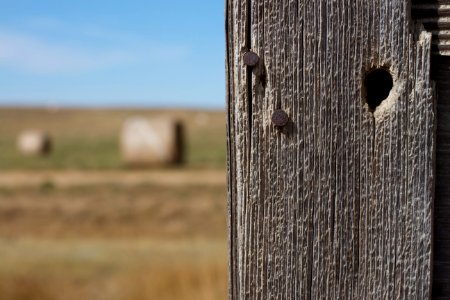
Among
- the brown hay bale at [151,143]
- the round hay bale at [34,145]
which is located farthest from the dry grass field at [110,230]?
the round hay bale at [34,145]

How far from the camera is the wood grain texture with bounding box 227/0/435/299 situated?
1.19m

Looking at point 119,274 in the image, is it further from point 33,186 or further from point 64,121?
point 64,121

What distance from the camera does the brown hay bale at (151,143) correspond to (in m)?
22.0

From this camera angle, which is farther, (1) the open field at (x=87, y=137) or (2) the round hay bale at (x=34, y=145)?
(2) the round hay bale at (x=34, y=145)

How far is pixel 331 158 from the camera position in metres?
1.20

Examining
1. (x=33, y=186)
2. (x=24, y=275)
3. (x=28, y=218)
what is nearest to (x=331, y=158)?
(x=24, y=275)

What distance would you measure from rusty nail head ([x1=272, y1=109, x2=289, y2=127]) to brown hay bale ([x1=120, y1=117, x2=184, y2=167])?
2053cm

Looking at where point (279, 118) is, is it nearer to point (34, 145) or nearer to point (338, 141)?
point (338, 141)

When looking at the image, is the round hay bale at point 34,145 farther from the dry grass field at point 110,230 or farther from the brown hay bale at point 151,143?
the brown hay bale at point 151,143

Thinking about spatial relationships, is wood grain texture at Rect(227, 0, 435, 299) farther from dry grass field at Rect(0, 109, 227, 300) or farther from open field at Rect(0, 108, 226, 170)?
open field at Rect(0, 108, 226, 170)

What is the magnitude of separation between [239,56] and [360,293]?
412 mm

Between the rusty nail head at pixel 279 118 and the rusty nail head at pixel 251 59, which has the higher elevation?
the rusty nail head at pixel 251 59

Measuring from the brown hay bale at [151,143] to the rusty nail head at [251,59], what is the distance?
20520 millimetres

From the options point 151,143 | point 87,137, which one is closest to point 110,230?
point 151,143
